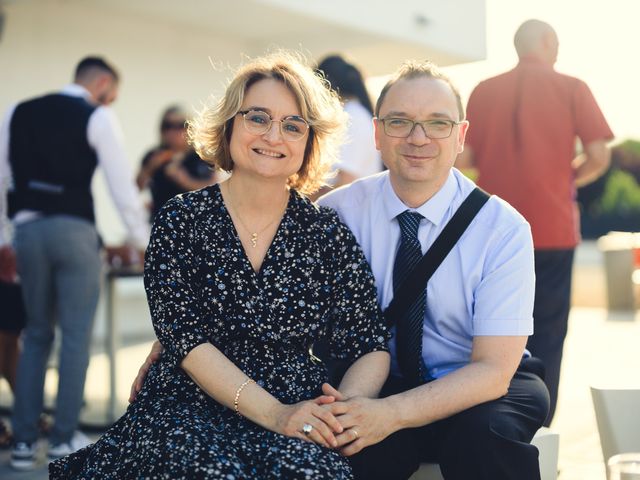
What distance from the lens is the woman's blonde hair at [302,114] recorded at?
3.08 metres

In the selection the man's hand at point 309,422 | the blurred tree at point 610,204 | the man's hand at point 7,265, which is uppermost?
the man's hand at point 7,265

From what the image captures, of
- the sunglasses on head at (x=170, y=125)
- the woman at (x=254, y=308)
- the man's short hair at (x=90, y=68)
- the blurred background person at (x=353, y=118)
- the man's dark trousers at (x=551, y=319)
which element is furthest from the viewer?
the sunglasses on head at (x=170, y=125)

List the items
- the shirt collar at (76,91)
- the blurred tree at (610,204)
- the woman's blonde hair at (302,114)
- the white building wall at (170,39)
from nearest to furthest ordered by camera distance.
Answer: the woman's blonde hair at (302,114), the shirt collar at (76,91), the white building wall at (170,39), the blurred tree at (610,204)

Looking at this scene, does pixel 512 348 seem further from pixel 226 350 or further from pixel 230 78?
pixel 230 78

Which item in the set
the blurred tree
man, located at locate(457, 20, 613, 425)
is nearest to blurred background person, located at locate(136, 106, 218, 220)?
man, located at locate(457, 20, 613, 425)

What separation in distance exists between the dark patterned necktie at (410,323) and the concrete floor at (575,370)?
24.7 inches

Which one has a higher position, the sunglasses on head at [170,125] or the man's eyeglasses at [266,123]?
the sunglasses on head at [170,125]

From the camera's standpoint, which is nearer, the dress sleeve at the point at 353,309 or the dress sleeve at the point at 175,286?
the dress sleeve at the point at 175,286

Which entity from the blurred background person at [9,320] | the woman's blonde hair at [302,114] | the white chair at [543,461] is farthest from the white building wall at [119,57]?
the white chair at [543,461]

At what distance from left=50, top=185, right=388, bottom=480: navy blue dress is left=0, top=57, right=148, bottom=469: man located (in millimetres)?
1843

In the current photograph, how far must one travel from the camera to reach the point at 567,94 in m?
4.88

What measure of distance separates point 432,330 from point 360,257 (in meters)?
0.37

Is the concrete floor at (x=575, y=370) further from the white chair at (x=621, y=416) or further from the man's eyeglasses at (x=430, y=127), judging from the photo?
the man's eyeglasses at (x=430, y=127)

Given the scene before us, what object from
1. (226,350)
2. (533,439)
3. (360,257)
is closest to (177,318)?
(226,350)
